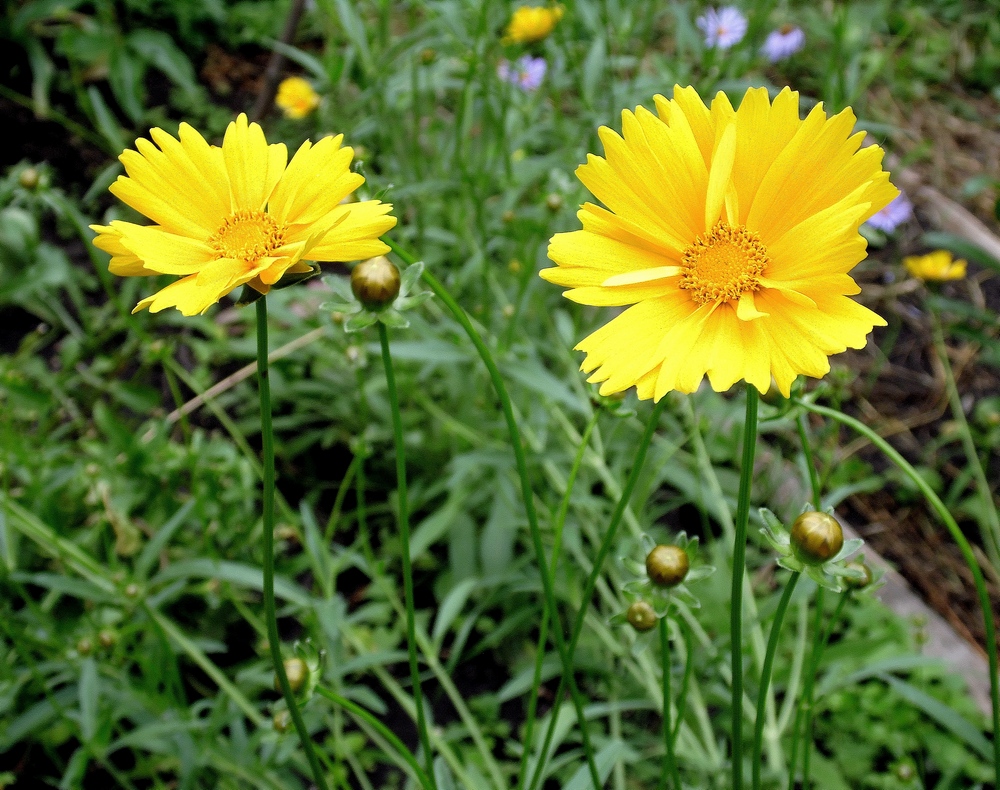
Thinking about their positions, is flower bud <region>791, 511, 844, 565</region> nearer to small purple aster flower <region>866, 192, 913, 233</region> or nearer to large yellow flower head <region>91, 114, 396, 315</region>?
large yellow flower head <region>91, 114, 396, 315</region>

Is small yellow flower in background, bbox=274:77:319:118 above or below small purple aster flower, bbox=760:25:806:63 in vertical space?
below

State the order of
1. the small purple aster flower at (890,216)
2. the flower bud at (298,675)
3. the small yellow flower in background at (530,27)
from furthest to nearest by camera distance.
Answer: the small purple aster flower at (890,216), the small yellow flower in background at (530,27), the flower bud at (298,675)

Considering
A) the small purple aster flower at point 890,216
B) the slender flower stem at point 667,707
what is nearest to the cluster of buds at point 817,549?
the slender flower stem at point 667,707

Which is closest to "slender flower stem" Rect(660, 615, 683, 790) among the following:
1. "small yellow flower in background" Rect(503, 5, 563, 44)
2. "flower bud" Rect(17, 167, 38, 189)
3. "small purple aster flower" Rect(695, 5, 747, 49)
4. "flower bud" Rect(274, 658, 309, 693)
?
"flower bud" Rect(274, 658, 309, 693)

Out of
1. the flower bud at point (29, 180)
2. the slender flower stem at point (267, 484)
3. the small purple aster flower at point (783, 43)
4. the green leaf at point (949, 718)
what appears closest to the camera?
the slender flower stem at point (267, 484)

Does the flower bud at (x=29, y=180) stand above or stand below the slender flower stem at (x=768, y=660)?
above

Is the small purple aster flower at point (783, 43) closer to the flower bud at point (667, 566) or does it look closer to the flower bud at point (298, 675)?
the flower bud at point (667, 566)

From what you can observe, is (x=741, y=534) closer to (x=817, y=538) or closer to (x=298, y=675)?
(x=817, y=538)
